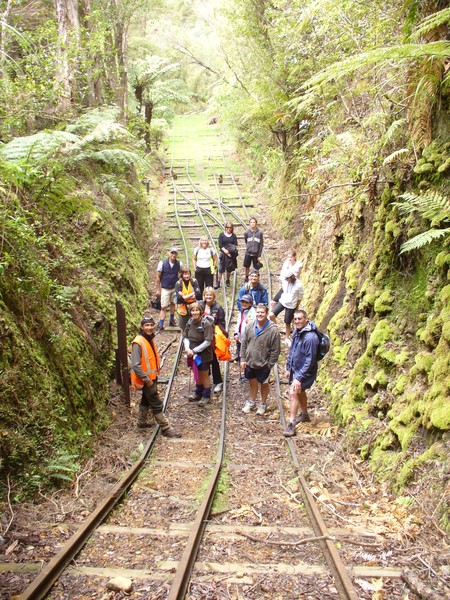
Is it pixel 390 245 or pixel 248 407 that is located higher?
pixel 390 245

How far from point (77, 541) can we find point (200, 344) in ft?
13.4

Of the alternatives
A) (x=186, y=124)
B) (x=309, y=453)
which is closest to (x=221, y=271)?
(x=309, y=453)

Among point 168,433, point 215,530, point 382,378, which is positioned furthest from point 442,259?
point 168,433

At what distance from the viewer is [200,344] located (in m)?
7.88

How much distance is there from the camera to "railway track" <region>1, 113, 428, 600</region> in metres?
3.69

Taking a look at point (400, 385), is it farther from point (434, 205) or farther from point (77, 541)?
point (77, 541)

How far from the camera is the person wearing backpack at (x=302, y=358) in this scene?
22.4 feet

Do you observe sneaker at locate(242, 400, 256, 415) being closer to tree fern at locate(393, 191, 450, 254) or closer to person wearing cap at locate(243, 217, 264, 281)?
tree fern at locate(393, 191, 450, 254)

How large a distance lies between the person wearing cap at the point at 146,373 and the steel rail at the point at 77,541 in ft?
2.91

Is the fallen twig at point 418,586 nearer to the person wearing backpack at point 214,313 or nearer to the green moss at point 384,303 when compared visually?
the green moss at point 384,303

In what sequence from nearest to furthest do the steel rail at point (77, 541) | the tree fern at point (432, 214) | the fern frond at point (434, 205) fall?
the steel rail at point (77, 541), the tree fern at point (432, 214), the fern frond at point (434, 205)

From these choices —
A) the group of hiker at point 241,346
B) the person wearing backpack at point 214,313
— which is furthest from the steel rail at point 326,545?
the person wearing backpack at point 214,313

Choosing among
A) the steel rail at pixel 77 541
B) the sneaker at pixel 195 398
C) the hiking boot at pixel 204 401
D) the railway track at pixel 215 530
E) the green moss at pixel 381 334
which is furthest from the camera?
the sneaker at pixel 195 398

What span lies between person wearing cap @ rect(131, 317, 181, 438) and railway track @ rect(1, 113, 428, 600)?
0.24 meters
